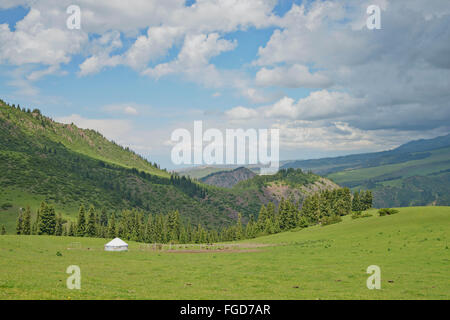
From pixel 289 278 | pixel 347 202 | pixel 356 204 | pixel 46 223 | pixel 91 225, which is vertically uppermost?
pixel 347 202

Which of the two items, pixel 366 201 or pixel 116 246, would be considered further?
pixel 366 201

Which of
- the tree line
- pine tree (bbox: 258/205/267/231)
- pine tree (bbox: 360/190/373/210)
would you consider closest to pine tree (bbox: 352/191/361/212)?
the tree line

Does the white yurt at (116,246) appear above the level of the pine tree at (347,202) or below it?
below

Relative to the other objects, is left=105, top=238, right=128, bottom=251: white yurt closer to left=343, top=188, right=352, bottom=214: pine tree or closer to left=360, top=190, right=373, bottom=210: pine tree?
left=343, top=188, right=352, bottom=214: pine tree

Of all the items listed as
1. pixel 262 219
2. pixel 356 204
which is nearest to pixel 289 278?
pixel 356 204

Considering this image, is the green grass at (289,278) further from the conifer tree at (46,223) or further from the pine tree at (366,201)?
the pine tree at (366,201)

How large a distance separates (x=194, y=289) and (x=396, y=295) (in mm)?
15452

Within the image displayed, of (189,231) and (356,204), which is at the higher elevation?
(356,204)

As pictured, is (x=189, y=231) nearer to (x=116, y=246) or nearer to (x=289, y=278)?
(x=116, y=246)

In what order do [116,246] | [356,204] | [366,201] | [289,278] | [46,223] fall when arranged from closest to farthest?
1. [289,278]
2. [116,246]
3. [46,223]
4. [366,201]
5. [356,204]

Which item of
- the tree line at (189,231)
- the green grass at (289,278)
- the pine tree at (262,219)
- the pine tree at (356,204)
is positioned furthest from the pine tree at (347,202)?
the green grass at (289,278)

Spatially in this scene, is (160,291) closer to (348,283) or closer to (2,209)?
(348,283)

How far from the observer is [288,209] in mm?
144500
